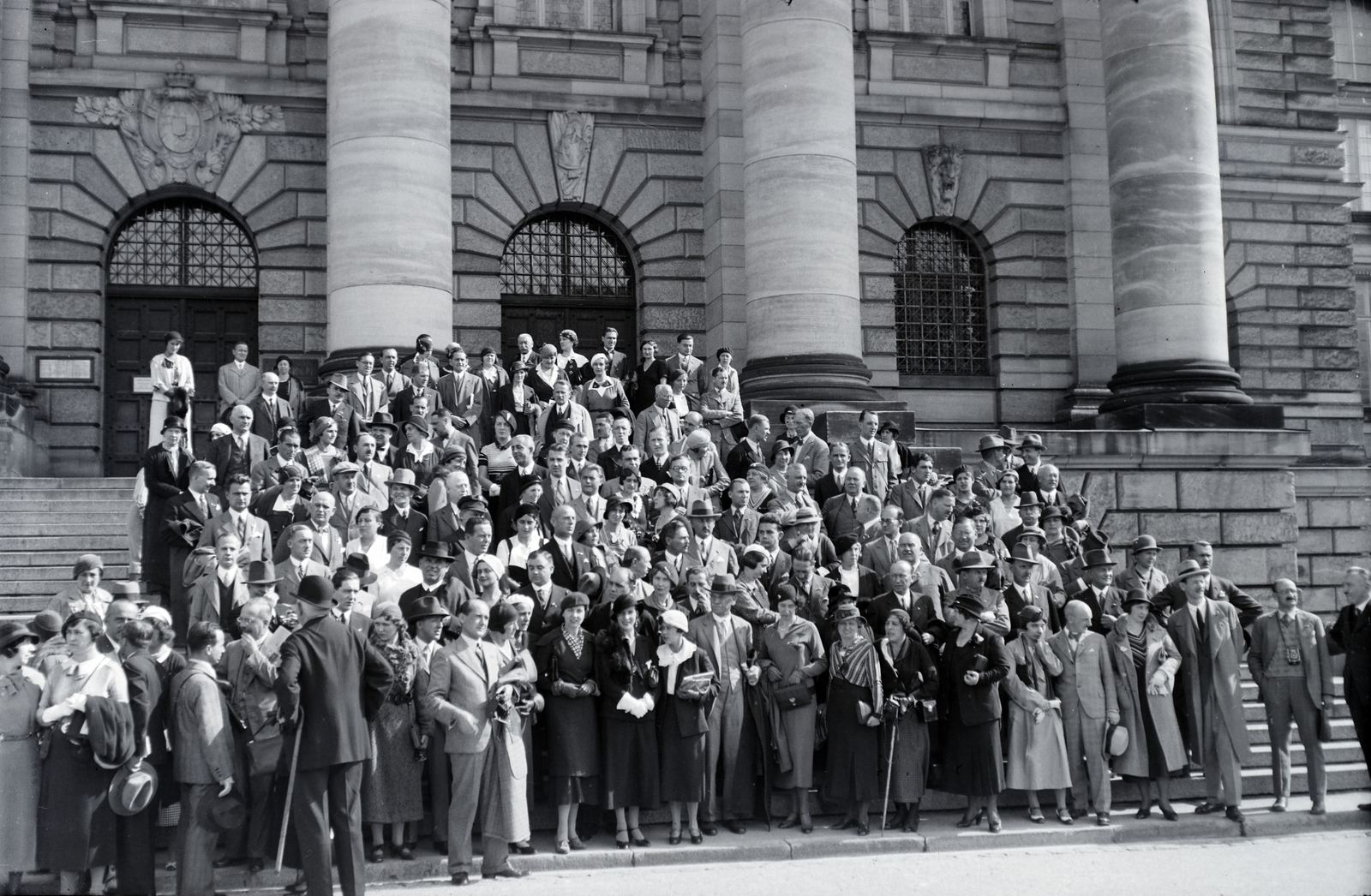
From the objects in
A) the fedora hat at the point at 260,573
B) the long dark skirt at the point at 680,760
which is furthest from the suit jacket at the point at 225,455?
the long dark skirt at the point at 680,760

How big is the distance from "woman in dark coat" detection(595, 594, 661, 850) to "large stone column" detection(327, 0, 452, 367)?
27.8 ft

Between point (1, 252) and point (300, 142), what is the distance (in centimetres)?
470

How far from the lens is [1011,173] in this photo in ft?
80.8

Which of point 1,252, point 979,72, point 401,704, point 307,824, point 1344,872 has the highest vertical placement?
point 979,72

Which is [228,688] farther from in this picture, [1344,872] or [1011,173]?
[1011,173]

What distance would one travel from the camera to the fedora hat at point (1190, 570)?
41.8ft

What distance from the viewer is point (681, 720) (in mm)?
10945

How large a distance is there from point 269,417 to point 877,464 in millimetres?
6650

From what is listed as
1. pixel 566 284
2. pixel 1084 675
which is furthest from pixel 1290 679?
pixel 566 284

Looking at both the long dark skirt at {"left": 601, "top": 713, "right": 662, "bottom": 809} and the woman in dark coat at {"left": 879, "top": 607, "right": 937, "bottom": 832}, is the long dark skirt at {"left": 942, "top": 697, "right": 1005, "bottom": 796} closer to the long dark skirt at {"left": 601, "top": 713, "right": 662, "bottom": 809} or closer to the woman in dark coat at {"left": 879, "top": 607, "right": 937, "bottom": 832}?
the woman in dark coat at {"left": 879, "top": 607, "right": 937, "bottom": 832}

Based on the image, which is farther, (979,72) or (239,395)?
(979,72)

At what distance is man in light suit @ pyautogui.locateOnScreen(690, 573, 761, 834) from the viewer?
1120cm

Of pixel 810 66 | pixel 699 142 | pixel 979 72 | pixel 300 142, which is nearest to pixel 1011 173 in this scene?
pixel 979 72

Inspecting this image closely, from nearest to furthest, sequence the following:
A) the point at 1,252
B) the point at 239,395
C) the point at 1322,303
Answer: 1. the point at 239,395
2. the point at 1,252
3. the point at 1322,303
